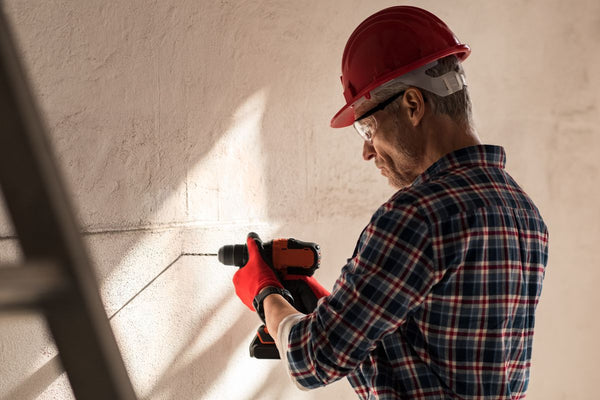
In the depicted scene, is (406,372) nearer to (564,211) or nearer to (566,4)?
(564,211)

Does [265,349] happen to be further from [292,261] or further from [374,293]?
[374,293]

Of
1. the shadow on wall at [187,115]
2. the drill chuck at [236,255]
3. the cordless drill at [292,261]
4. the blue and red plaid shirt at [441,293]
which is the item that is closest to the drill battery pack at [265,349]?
the cordless drill at [292,261]

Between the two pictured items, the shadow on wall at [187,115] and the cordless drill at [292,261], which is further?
the cordless drill at [292,261]

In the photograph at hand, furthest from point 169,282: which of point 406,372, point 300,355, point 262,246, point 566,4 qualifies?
point 566,4

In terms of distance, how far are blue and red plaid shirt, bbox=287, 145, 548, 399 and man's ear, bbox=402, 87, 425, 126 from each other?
0.12 meters

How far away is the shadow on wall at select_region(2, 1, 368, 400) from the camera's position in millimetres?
1533

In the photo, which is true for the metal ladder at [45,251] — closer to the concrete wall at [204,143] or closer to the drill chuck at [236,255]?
the concrete wall at [204,143]

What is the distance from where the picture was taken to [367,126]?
4.59ft

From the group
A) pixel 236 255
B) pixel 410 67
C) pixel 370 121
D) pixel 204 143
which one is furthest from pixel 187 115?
pixel 410 67

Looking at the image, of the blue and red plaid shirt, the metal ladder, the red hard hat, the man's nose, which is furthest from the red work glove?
the metal ladder

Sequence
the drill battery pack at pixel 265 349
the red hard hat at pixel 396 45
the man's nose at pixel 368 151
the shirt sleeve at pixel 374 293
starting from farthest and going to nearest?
the drill battery pack at pixel 265 349 → the man's nose at pixel 368 151 → the red hard hat at pixel 396 45 → the shirt sleeve at pixel 374 293

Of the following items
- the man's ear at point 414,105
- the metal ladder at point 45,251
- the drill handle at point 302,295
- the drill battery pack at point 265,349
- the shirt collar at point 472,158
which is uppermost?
the metal ladder at point 45,251

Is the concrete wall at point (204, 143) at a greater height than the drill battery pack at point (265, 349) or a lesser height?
greater

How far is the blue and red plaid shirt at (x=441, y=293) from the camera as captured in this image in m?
1.09
